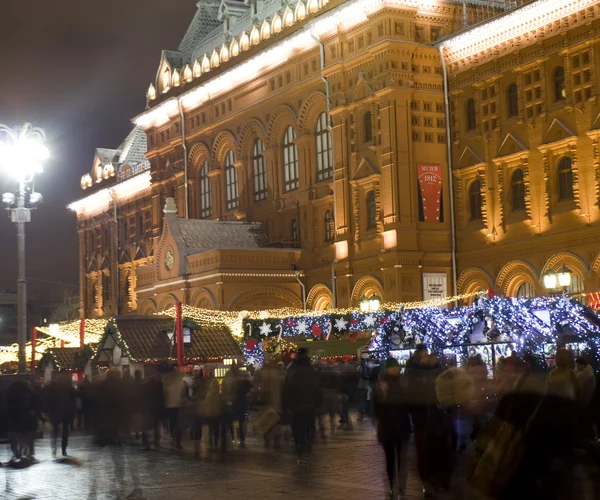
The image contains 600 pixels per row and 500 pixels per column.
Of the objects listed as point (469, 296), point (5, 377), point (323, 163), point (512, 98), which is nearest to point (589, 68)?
point (512, 98)

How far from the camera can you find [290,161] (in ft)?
164

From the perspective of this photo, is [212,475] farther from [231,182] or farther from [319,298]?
[231,182]

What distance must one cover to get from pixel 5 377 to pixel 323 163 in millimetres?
24392

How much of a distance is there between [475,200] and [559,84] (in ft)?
19.6

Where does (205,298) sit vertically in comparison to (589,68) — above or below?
below

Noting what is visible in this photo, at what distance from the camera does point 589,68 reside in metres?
36.1

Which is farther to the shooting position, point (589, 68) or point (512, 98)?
point (512, 98)

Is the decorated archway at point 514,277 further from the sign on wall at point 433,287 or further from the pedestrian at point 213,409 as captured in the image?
the pedestrian at point 213,409

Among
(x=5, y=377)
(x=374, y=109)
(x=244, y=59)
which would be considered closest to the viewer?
(x=5, y=377)

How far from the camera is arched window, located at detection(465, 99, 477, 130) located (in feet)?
137

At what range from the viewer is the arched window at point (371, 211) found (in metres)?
43.6

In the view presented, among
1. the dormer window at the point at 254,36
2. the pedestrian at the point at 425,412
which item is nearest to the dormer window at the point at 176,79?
the dormer window at the point at 254,36

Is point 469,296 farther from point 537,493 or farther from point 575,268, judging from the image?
point 537,493

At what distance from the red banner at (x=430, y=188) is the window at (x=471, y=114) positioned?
195 cm
